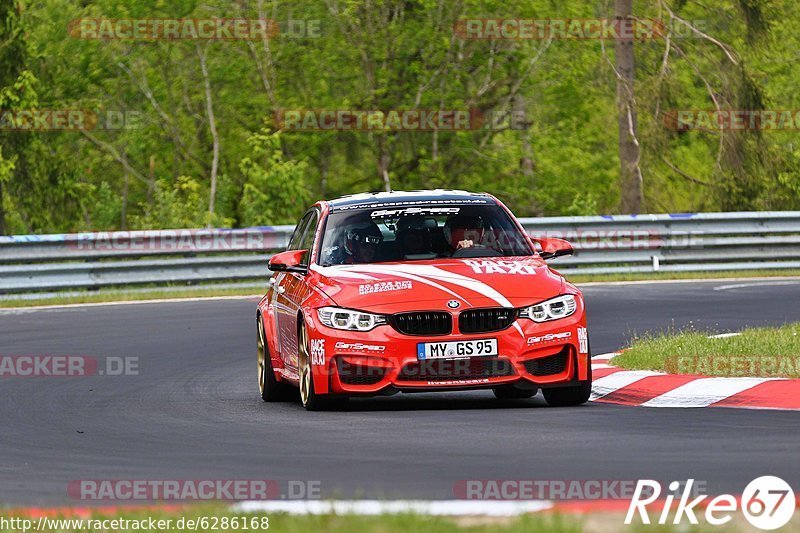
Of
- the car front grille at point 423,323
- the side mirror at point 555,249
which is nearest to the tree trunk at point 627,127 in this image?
the side mirror at point 555,249

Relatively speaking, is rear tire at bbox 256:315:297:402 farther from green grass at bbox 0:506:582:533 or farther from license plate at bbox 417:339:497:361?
green grass at bbox 0:506:582:533

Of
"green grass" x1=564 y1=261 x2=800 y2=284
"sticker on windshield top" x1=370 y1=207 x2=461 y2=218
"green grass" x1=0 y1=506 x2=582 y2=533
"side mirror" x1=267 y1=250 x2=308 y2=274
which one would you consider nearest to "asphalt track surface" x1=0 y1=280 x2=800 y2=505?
"green grass" x1=0 y1=506 x2=582 y2=533

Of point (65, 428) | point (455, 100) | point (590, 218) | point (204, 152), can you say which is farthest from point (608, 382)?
point (204, 152)

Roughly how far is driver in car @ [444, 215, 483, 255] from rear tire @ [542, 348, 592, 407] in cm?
134

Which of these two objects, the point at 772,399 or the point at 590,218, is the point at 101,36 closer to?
the point at 590,218

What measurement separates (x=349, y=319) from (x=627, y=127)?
23.6 meters

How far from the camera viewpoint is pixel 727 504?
6.69 metres

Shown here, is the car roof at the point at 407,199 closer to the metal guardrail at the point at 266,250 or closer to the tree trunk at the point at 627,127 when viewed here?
the metal guardrail at the point at 266,250

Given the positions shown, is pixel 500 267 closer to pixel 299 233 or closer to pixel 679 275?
pixel 299 233

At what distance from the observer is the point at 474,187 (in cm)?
4072

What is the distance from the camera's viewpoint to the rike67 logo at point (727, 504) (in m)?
6.27

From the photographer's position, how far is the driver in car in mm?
12461

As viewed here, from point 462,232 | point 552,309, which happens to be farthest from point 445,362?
point 462,232

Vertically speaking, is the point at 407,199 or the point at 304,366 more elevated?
the point at 407,199
